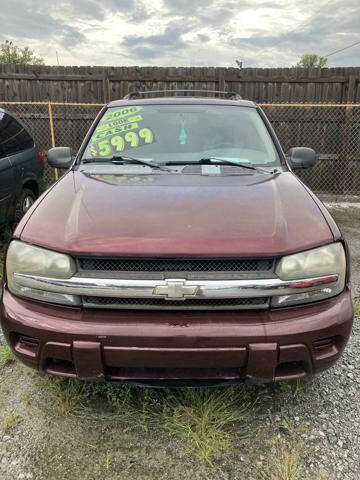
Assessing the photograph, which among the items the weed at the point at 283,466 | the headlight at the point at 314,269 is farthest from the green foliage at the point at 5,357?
the headlight at the point at 314,269

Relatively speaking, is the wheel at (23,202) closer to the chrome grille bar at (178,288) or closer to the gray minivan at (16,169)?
the gray minivan at (16,169)

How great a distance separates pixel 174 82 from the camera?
8.20 metres

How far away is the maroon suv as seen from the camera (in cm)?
185

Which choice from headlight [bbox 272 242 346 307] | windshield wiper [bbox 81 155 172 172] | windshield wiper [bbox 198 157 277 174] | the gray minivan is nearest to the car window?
the gray minivan

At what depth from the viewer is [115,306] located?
75.5 inches

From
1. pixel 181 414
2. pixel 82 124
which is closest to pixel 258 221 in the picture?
pixel 181 414

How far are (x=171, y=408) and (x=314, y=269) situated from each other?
111cm

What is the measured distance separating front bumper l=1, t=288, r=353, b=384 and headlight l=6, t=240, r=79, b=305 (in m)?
0.05

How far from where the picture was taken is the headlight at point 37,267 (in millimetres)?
1926

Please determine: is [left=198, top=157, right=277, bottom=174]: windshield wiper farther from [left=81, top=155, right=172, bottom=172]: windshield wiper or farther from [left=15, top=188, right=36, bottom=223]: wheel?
[left=15, top=188, right=36, bottom=223]: wheel

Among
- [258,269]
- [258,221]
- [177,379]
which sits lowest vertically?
[177,379]

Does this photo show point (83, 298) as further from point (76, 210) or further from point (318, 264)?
point (318, 264)

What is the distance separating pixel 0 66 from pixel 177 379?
810cm

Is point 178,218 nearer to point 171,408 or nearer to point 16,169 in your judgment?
point 171,408
